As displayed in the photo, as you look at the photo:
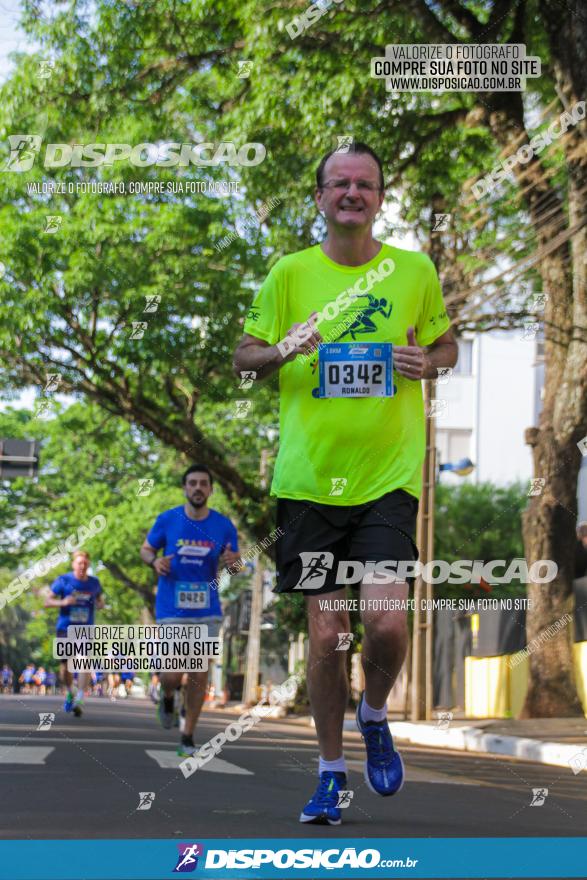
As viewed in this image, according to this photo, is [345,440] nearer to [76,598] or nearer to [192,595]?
[192,595]

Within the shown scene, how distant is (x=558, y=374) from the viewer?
16.2 m

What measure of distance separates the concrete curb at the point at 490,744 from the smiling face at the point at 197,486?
2.96m

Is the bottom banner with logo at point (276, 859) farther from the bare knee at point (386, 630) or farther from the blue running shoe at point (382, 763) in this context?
the bare knee at point (386, 630)

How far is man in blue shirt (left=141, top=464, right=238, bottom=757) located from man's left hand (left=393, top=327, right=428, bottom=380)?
5.07 metres

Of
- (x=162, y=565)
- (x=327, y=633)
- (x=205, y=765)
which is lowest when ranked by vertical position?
(x=205, y=765)

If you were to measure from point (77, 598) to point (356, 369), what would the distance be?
433 inches

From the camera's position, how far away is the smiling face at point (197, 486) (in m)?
9.21

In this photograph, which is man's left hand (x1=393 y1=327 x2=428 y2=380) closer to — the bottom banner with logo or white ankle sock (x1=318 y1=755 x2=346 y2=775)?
white ankle sock (x1=318 y1=755 x2=346 y2=775)

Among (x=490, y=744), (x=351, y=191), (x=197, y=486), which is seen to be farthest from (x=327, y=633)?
(x=490, y=744)

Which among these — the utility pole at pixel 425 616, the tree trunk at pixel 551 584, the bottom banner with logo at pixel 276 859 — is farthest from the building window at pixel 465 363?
the bottom banner with logo at pixel 276 859

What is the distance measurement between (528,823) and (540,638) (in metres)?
11.2

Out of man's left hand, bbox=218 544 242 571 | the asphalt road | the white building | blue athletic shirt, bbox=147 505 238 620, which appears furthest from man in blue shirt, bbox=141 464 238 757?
the white building

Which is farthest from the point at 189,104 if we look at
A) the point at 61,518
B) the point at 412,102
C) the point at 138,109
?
the point at 61,518

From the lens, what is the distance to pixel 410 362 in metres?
4.47
